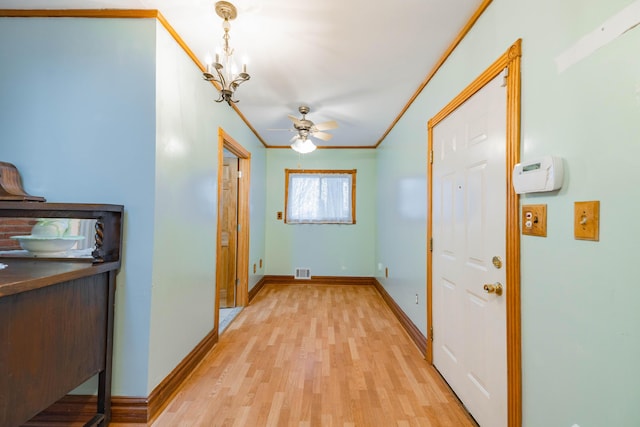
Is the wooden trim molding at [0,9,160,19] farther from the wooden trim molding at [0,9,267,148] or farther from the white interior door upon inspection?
the white interior door

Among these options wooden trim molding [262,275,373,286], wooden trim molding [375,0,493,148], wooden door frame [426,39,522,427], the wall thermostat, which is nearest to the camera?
the wall thermostat

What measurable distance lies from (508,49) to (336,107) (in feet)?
6.34

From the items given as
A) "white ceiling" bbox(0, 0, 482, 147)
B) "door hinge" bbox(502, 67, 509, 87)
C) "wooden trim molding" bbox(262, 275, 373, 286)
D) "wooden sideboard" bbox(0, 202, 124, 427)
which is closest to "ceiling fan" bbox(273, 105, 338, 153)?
"white ceiling" bbox(0, 0, 482, 147)

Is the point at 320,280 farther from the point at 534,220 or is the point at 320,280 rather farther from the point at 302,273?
the point at 534,220

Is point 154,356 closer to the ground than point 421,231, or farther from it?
closer to the ground

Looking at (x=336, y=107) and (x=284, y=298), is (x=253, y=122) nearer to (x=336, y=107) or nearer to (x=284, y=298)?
(x=336, y=107)

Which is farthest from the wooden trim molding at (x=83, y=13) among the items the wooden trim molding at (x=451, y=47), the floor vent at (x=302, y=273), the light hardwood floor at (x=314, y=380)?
the floor vent at (x=302, y=273)

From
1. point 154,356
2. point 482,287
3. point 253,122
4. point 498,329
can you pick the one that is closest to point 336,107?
point 253,122

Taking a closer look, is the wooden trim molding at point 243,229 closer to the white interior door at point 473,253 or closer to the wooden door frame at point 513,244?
the white interior door at point 473,253

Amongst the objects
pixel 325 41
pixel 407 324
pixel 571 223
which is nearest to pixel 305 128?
pixel 325 41

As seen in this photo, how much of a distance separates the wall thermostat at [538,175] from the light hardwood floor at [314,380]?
1432mm

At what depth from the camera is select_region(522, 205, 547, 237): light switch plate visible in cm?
111

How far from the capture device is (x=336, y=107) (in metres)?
3.06

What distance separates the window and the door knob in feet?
11.2
